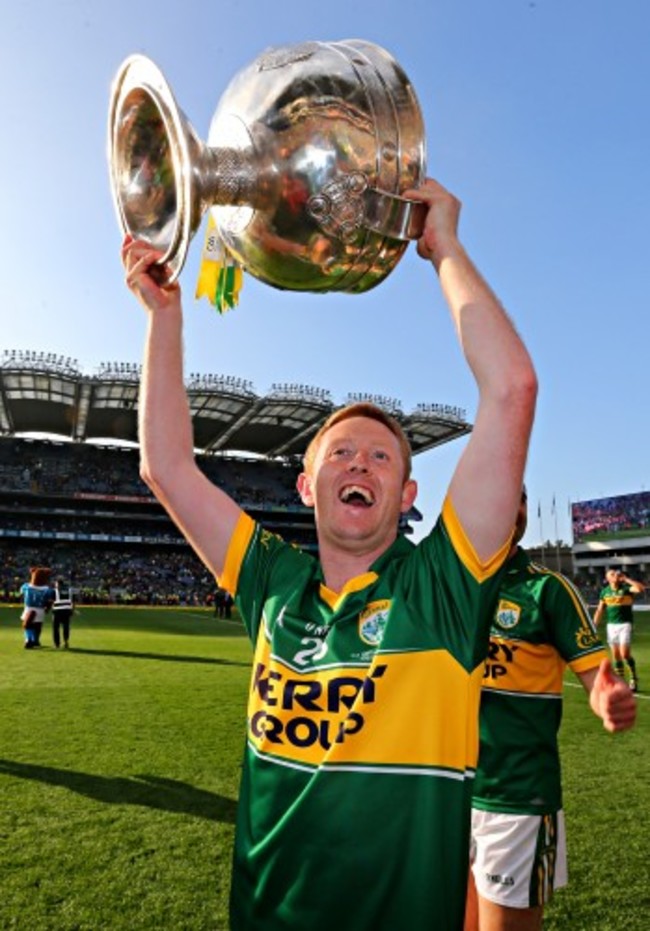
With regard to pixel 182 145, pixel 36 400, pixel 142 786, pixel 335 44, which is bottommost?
pixel 142 786

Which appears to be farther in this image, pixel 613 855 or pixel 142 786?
pixel 142 786

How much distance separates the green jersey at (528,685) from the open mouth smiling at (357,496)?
4.53ft

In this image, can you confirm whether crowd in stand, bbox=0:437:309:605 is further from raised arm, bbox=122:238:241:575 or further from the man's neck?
the man's neck

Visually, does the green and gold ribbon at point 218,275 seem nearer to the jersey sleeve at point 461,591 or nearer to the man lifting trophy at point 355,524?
the man lifting trophy at point 355,524

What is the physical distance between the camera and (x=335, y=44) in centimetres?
160

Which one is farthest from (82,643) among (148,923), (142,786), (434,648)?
(434,648)

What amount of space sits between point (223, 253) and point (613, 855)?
4.10 meters

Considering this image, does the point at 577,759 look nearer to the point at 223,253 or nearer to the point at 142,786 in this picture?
the point at 142,786

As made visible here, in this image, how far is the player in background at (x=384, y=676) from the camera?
57.8 inches

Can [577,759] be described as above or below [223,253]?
below

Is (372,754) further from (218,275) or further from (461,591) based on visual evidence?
(218,275)

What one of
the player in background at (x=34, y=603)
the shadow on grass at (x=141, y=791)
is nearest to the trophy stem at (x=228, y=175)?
the shadow on grass at (x=141, y=791)

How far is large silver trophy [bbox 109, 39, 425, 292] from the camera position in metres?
1.47

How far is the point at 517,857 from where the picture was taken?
8.67 feet
